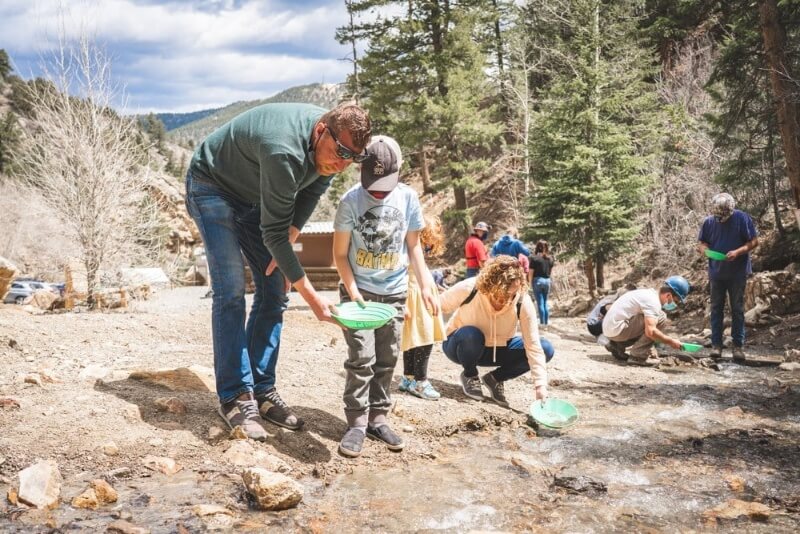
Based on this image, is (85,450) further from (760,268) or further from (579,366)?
(760,268)

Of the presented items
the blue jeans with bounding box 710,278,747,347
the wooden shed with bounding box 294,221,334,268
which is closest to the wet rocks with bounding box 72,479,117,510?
the blue jeans with bounding box 710,278,747,347

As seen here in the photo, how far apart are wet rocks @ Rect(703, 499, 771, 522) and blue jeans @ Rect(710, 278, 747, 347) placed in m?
4.46

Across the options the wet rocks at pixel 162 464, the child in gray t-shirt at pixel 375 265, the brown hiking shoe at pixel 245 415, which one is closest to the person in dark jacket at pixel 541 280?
the child in gray t-shirt at pixel 375 265

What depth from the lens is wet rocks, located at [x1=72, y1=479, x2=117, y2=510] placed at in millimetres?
2348

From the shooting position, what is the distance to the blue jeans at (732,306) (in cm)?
658

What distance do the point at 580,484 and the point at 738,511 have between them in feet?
2.11

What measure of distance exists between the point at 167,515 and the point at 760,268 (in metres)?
10.3

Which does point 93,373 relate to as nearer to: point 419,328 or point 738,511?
point 419,328

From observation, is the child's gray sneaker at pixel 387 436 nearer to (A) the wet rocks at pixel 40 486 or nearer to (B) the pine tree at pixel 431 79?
(A) the wet rocks at pixel 40 486

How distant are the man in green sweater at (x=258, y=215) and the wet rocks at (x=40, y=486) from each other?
84 centimetres

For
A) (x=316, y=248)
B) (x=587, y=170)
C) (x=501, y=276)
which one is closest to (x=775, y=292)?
(x=587, y=170)

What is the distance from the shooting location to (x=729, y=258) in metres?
6.44

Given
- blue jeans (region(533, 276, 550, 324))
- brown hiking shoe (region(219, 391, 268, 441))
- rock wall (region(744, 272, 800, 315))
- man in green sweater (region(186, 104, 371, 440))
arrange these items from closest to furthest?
man in green sweater (region(186, 104, 371, 440)), brown hiking shoe (region(219, 391, 268, 441)), rock wall (region(744, 272, 800, 315)), blue jeans (region(533, 276, 550, 324))

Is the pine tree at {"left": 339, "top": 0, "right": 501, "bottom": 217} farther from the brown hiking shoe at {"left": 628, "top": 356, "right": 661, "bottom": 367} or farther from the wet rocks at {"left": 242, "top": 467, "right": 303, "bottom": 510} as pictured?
the wet rocks at {"left": 242, "top": 467, "right": 303, "bottom": 510}
